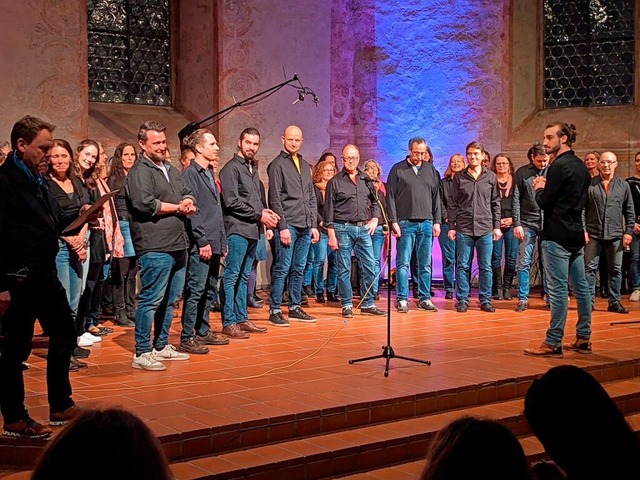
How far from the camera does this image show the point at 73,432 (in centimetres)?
203

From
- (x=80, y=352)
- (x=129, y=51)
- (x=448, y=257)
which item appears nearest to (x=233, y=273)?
(x=80, y=352)

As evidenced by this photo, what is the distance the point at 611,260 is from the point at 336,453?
6.13m

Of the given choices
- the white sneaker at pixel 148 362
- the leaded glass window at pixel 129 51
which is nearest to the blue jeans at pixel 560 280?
the white sneaker at pixel 148 362

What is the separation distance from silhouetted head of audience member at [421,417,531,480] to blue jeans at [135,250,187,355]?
4.89 m

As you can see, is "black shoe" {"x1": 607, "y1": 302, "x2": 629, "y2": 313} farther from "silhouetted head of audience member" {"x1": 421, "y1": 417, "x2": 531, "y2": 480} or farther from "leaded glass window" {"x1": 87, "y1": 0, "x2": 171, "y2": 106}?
"silhouetted head of audience member" {"x1": 421, "y1": 417, "x2": 531, "y2": 480}

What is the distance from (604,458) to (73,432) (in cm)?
128

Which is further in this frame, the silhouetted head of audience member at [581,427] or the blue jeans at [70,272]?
the blue jeans at [70,272]

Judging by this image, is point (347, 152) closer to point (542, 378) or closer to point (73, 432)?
point (542, 378)

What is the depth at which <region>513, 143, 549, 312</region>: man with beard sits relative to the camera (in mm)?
10641

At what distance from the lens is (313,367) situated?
7168 mm

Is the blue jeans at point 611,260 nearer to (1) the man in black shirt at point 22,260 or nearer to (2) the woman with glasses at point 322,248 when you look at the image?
(2) the woman with glasses at point 322,248

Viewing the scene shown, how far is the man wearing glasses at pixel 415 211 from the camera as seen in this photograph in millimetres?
10336

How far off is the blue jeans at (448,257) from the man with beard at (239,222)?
3.43 meters

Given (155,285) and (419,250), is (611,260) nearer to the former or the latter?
(419,250)
